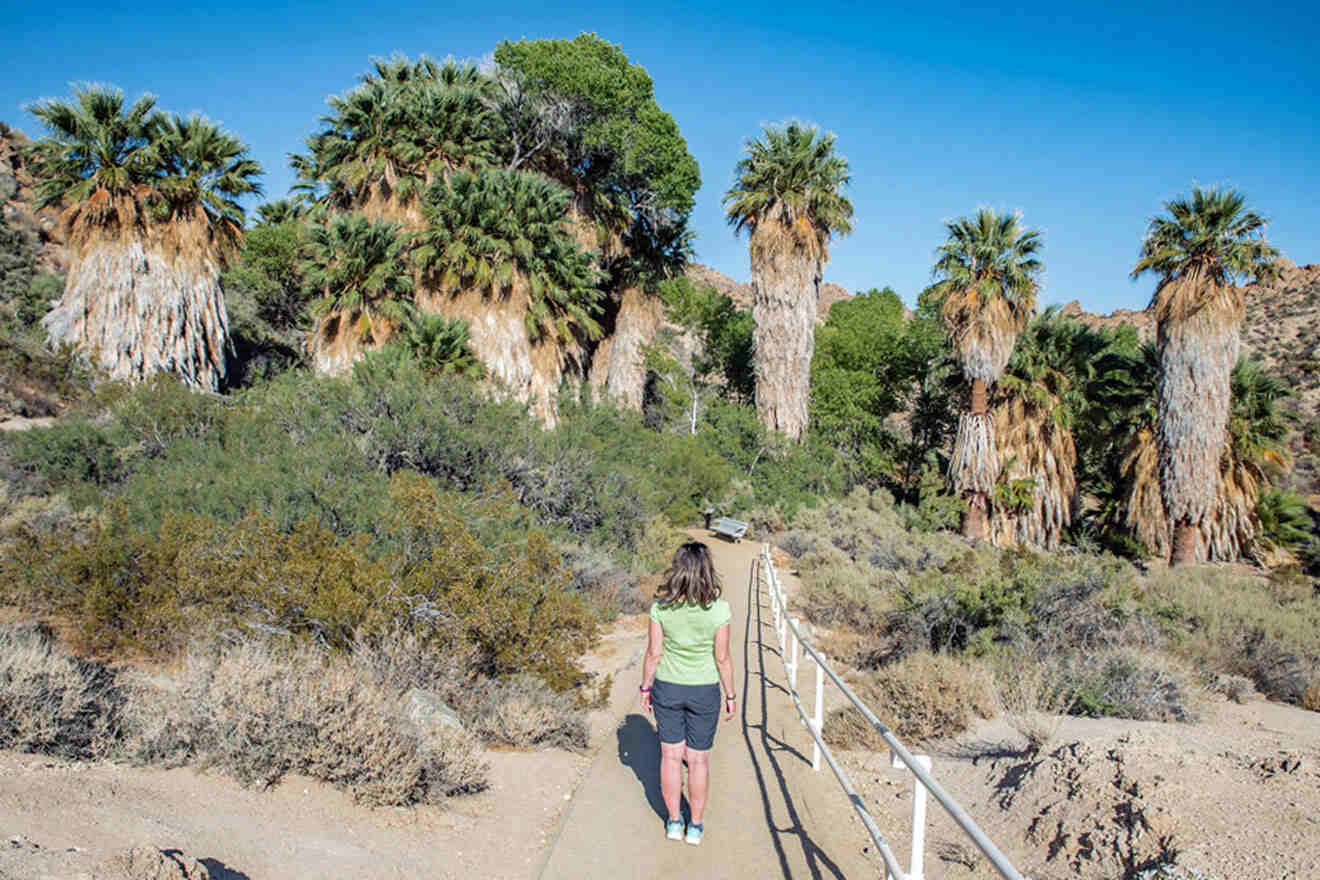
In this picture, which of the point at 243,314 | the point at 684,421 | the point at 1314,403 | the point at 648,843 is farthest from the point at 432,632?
the point at 1314,403

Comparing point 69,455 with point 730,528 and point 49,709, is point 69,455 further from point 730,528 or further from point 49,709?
point 730,528

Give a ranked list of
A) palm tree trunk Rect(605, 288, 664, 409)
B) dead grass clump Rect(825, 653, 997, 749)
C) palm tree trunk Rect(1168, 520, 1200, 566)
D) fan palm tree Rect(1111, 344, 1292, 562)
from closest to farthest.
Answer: dead grass clump Rect(825, 653, 997, 749) < palm tree trunk Rect(1168, 520, 1200, 566) < fan palm tree Rect(1111, 344, 1292, 562) < palm tree trunk Rect(605, 288, 664, 409)

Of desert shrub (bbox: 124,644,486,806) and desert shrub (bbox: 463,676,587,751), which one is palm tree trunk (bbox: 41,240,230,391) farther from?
desert shrub (bbox: 124,644,486,806)

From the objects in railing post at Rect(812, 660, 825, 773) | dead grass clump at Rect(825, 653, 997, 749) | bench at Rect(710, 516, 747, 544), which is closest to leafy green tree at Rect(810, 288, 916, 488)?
bench at Rect(710, 516, 747, 544)

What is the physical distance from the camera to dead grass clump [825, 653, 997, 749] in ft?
23.9

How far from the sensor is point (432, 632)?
7098 millimetres

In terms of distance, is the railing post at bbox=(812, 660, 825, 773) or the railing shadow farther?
the railing post at bbox=(812, 660, 825, 773)

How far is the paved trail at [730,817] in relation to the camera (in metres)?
4.57

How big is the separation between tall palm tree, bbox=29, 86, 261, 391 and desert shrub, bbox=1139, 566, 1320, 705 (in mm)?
23152

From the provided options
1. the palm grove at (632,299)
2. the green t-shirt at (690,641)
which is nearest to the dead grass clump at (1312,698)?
the green t-shirt at (690,641)

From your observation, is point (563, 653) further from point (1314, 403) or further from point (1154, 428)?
point (1314, 403)

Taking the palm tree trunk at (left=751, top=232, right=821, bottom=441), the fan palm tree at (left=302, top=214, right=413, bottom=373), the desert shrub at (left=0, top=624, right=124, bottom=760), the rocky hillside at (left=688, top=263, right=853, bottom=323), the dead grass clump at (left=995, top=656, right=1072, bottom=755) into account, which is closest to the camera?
the desert shrub at (left=0, top=624, right=124, bottom=760)

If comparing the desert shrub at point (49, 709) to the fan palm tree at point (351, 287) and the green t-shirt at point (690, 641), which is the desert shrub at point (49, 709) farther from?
the fan palm tree at point (351, 287)

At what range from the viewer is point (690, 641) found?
15.7 feet
